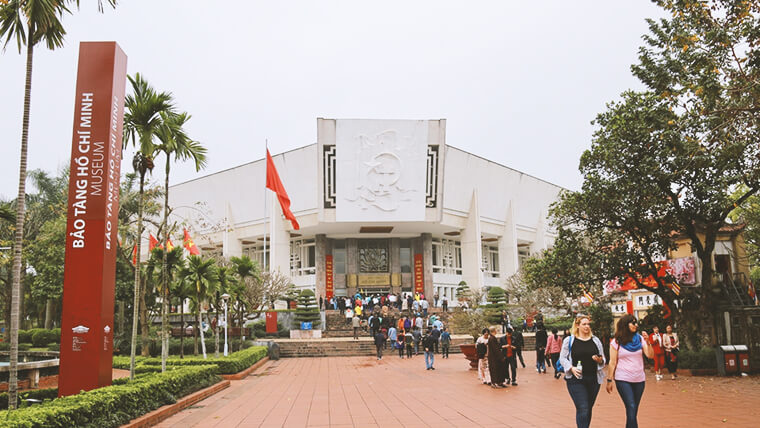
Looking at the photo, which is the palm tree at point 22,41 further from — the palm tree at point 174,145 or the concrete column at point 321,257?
the concrete column at point 321,257

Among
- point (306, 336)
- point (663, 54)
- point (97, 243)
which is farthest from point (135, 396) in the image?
point (306, 336)

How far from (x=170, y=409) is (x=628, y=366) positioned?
675cm

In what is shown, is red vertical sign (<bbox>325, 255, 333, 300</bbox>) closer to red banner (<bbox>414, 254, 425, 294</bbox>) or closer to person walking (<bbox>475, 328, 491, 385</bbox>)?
red banner (<bbox>414, 254, 425, 294</bbox>)

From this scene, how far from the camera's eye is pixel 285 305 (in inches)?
1577

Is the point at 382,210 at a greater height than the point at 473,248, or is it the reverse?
the point at 382,210

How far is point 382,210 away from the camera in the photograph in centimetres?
3616

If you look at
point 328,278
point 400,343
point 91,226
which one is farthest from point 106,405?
point 328,278

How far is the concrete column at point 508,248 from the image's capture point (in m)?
43.1

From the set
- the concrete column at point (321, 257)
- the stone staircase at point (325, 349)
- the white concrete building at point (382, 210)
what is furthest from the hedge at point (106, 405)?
the concrete column at point (321, 257)

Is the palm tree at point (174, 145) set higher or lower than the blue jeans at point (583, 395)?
higher

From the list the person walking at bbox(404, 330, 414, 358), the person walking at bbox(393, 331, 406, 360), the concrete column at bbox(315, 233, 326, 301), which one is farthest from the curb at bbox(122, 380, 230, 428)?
the concrete column at bbox(315, 233, 326, 301)

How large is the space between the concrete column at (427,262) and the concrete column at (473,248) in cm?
247

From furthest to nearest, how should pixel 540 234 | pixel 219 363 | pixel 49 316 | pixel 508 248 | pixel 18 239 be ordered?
pixel 540 234
pixel 508 248
pixel 49 316
pixel 219 363
pixel 18 239

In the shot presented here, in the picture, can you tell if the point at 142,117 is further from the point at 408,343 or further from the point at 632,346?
the point at 408,343
